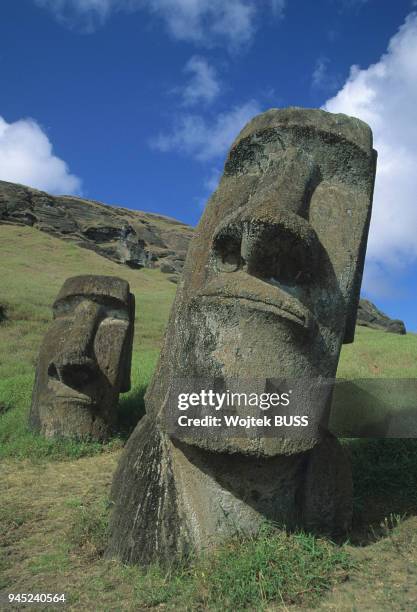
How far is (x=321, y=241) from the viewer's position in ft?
11.6

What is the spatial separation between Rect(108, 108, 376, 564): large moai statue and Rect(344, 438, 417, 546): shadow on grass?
1.12 ft

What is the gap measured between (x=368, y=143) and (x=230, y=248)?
121 centimetres

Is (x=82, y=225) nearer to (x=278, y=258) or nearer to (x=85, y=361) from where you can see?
(x=85, y=361)

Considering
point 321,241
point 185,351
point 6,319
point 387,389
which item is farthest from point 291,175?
point 6,319

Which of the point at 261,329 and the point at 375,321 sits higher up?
the point at 375,321

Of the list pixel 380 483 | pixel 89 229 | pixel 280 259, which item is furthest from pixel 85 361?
pixel 89 229

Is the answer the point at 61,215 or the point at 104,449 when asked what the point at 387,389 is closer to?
the point at 104,449

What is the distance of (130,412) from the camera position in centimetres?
862

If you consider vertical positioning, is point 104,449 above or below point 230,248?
below

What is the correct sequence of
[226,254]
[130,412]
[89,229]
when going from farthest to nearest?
[89,229] < [130,412] < [226,254]

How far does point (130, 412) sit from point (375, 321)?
27877 millimetres

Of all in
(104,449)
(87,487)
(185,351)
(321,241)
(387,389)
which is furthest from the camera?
(387,389)

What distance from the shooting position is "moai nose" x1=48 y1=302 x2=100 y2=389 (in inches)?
A: 264

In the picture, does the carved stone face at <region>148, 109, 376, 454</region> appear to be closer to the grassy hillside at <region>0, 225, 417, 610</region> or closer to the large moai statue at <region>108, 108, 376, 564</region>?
the large moai statue at <region>108, 108, 376, 564</region>
